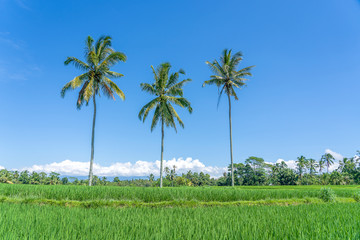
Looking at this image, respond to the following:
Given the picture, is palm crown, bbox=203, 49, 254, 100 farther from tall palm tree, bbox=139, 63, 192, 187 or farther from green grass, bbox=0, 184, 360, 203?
green grass, bbox=0, 184, 360, 203

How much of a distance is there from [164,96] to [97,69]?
6188 millimetres

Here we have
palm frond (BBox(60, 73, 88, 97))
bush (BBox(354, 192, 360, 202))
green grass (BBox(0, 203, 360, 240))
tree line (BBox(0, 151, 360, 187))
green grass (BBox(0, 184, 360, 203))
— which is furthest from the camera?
tree line (BBox(0, 151, 360, 187))

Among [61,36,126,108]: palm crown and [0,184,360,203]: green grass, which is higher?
[61,36,126,108]: palm crown

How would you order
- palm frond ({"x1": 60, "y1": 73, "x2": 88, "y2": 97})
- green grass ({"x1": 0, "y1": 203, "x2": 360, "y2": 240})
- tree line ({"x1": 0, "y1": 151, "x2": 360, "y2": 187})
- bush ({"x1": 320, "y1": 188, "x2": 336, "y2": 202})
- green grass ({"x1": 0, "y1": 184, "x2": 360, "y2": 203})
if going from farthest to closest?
tree line ({"x1": 0, "y1": 151, "x2": 360, "y2": 187}), palm frond ({"x1": 60, "y1": 73, "x2": 88, "y2": 97}), bush ({"x1": 320, "y1": 188, "x2": 336, "y2": 202}), green grass ({"x1": 0, "y1": 184, "x2": 360, "y2": 203}), green grass ({"x1": 0, "y1": 203, "x2": 360, "y2": 240})

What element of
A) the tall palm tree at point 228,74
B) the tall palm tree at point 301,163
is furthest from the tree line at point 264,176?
the tall palm tree at point 228,74

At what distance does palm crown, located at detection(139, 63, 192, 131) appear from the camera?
18.9 meters

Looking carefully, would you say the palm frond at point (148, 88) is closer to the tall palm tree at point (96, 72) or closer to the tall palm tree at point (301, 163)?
the tall palm tree at point (96, 72)

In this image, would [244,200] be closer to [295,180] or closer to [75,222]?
[75,222]

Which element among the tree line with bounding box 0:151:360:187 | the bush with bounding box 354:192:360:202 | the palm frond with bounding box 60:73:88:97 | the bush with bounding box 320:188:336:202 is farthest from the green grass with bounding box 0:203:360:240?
the tree line with bounding box 0:151:360:187

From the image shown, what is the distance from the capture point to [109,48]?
58.4 ft

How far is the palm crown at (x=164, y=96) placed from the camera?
62.0 ft

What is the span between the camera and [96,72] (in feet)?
56.5

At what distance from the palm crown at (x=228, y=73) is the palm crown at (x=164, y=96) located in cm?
371

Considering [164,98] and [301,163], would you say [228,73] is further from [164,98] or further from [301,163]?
[301,163]
